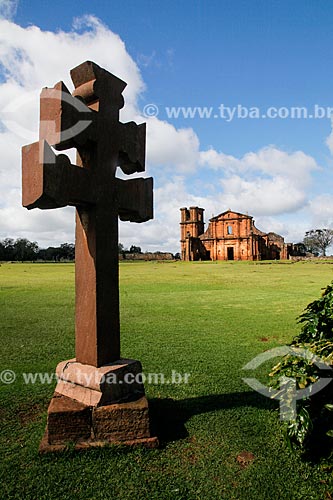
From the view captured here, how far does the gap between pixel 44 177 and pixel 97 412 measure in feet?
6.58

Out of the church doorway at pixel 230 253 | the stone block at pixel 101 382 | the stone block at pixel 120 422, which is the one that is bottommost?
the stone block at pixel 120 422

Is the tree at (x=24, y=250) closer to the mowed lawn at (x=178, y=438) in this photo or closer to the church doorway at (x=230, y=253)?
the church doorway at (x=230, y=253)

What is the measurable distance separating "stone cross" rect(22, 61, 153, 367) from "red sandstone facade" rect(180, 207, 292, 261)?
61.3 meters

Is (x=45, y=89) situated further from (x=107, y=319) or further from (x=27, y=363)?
(x=27, y=363)

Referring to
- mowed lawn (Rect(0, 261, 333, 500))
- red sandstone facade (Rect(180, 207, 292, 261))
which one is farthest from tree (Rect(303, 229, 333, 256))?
mowed lawn (Rect(0, 261, 333, 500))

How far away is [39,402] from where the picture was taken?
4023mm

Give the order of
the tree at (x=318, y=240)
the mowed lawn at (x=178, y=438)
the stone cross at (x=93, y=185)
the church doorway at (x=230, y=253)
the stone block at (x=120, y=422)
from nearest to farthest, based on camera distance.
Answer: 1. the mowed lawn at (x=178, y=438)
2. the stone cross at (x=93, y=185)
3. the stone block at (x=120, y=422)
4. the church doorway at (x=230, y=253)
5. the tree at (x=318, y=240)

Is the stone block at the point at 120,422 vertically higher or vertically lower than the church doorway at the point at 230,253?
lower

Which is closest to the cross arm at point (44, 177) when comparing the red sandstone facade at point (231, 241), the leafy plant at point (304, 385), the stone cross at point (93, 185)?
the stone cross at point (93, 185)

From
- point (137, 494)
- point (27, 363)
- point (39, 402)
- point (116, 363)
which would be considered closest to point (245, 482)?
point (137, 494)

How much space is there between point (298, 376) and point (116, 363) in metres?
1.61

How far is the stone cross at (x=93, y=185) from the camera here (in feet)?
9.27

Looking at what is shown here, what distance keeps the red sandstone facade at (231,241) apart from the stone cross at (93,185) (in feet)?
201

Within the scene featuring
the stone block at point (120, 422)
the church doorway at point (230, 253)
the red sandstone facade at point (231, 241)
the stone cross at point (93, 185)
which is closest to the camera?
the stone cross at point (93, 185)
